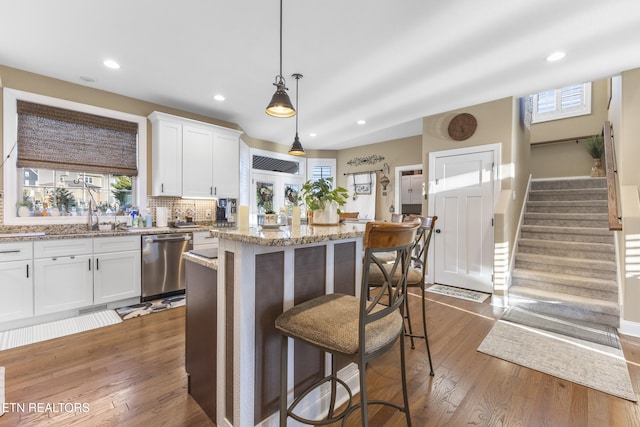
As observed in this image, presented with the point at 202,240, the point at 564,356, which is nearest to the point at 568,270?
the point at 564,356

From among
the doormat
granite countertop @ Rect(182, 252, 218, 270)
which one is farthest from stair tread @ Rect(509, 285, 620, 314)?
the doormat

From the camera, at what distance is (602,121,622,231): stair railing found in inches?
105

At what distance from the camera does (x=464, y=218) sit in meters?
4.19

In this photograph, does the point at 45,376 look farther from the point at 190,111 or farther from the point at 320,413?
the point at 190,111

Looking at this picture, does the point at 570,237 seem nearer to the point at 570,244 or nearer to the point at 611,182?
the point at 570,244

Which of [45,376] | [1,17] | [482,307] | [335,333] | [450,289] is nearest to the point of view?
[335,333]

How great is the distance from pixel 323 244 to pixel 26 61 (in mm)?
3853

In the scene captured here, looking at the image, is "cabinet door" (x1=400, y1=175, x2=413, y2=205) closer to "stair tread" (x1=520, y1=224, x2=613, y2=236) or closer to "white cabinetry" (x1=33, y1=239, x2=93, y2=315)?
"stair tread" (x1=520, y1=224, x2=613, y2=236)

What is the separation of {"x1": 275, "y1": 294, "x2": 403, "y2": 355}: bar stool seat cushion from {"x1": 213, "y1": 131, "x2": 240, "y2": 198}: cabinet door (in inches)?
143

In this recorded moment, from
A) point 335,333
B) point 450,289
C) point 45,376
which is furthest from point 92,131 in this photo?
point 450,289

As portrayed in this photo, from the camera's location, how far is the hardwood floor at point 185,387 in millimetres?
1646

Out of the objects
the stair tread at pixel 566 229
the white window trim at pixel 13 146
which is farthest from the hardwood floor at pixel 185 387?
the stair tread at pixel 566 229

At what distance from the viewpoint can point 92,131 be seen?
141 inches

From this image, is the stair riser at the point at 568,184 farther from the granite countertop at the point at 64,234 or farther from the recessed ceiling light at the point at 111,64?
the recessed ceiling light at the point at 111,64
